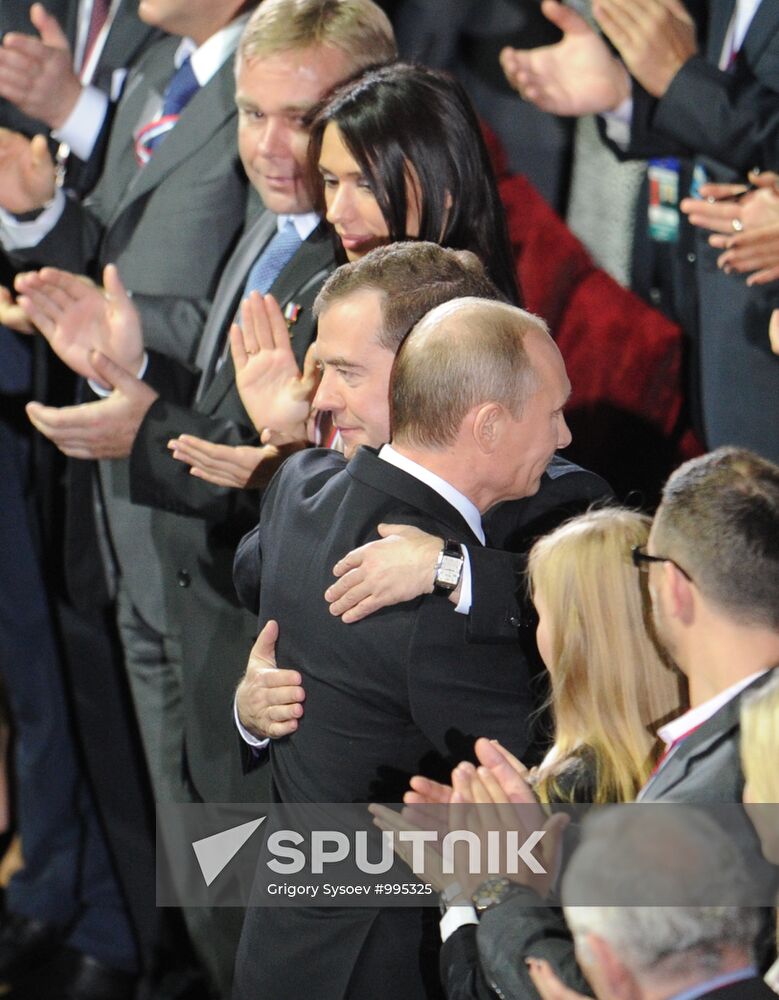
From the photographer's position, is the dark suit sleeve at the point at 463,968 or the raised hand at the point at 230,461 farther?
the raised hand at the point at 230,461

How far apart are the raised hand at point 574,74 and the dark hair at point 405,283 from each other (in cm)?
93

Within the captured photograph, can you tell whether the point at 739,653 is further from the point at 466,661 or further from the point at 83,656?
the point at 83,656

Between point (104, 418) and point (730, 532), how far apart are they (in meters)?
1.54

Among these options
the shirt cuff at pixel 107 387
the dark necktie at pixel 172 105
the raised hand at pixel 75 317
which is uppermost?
the dark necktie at pixel 172 105

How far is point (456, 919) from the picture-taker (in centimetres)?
161

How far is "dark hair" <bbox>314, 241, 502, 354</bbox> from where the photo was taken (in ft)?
6.18

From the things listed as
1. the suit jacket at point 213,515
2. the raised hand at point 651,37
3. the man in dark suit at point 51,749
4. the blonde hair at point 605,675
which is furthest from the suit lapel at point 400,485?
the man in dark suit at point 51,749

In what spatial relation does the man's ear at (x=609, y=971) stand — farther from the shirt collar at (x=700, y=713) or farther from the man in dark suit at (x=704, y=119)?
the man in dark suit at (x=704, y=119)

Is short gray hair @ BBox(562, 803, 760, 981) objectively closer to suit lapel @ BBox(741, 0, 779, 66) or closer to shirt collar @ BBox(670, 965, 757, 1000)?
shirt collar @ BBox(670, 965, 757, 1000)

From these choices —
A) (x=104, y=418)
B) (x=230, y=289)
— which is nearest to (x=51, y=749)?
(x=104, y=418)

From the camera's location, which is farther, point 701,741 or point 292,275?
point 292,275

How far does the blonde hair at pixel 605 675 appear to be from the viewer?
1.60 m

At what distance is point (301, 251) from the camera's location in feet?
8.17

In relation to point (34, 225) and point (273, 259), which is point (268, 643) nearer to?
point (273, 259)
